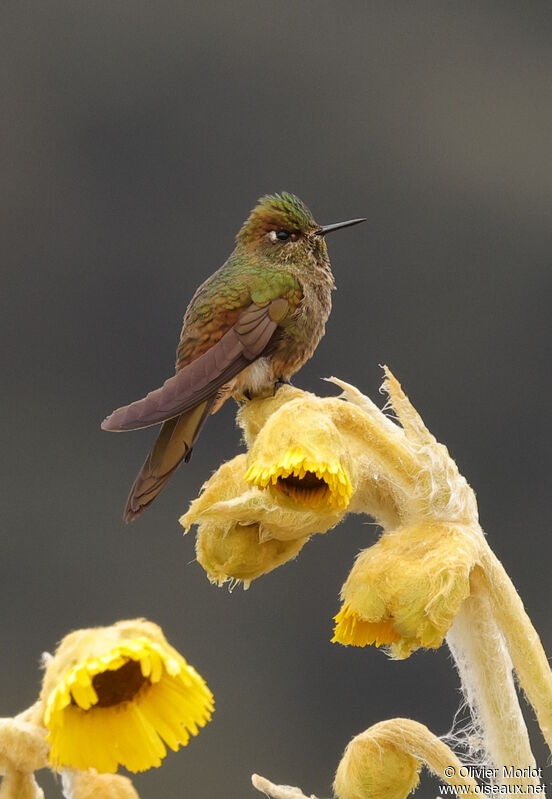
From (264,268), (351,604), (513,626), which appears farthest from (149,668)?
(264,268)

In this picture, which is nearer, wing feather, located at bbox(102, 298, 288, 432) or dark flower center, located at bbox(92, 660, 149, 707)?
dark flower center, located at bbox(92, 660, 149, 707)

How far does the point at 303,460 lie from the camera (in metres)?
0.88

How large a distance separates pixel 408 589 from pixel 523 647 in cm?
12

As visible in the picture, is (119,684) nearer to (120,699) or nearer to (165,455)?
(120,699)

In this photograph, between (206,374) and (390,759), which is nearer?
(390,759)

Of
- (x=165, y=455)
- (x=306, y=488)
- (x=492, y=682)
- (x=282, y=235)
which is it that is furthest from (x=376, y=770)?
(x=282, y=235)

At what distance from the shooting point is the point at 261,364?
130 cm

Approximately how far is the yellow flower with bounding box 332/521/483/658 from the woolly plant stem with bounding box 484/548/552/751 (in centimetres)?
3

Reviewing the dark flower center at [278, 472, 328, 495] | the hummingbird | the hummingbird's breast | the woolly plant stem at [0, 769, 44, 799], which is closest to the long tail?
the hummingbird

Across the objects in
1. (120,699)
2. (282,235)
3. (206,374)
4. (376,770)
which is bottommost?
(376,770)

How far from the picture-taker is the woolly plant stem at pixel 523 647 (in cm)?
94

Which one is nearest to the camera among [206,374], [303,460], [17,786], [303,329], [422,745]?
[17,786]

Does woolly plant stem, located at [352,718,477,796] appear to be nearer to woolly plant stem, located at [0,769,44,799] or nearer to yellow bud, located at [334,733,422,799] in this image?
yellow bud, located at [334,733,422,799]

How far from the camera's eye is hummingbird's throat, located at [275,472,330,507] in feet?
2.99
